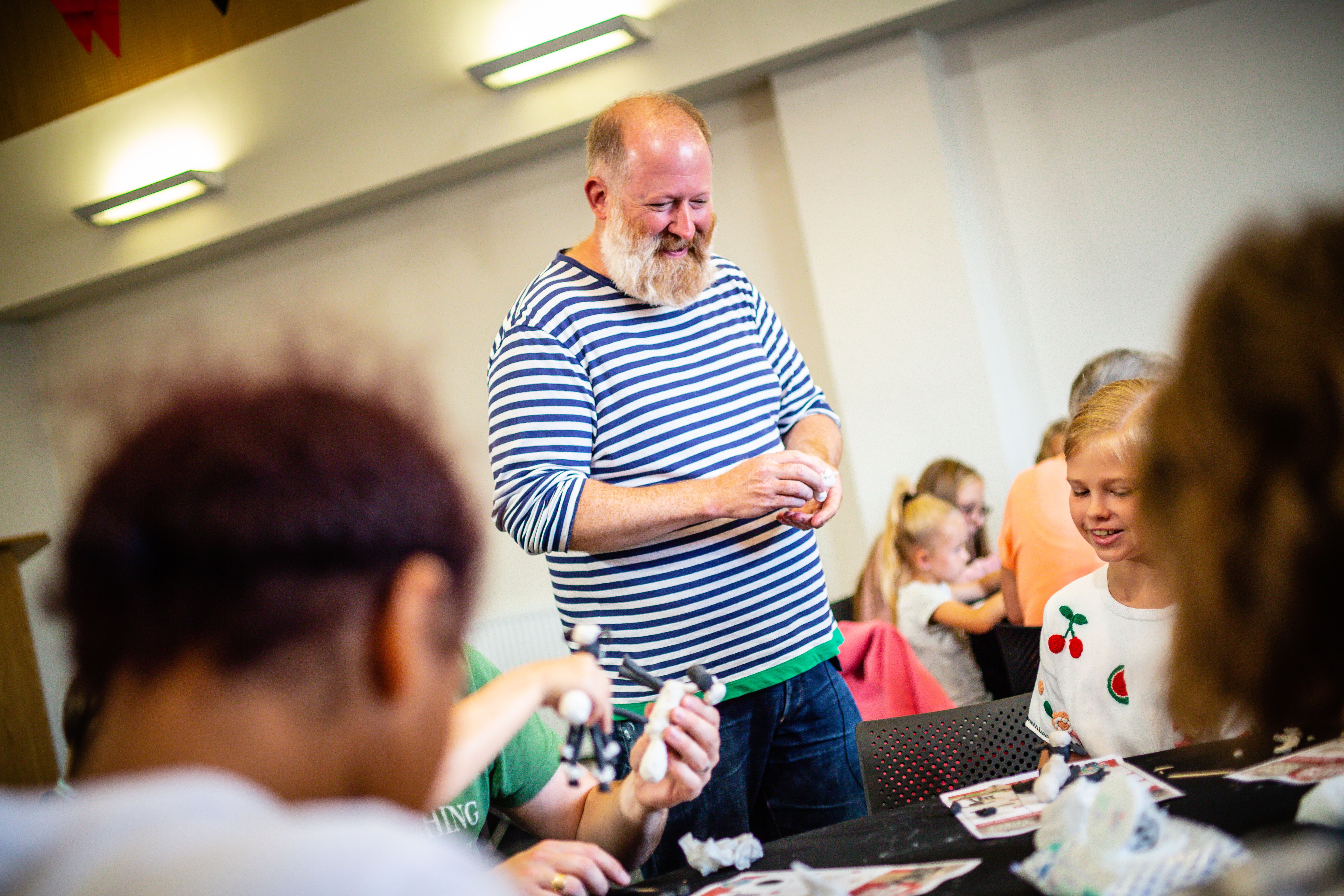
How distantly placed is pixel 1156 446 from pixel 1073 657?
1.05m

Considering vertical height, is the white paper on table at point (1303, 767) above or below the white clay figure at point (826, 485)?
below

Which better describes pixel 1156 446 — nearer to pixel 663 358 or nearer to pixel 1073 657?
pixel 1073 657

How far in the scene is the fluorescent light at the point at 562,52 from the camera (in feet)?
14.6

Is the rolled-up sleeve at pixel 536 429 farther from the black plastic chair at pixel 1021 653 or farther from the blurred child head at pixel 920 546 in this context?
the blurred child head at pixel 920 546

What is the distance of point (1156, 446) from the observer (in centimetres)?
86

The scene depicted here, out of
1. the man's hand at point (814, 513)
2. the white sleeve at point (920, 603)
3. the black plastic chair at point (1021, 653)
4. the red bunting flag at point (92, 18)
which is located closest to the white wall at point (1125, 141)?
the white sleeve at point (920, 603)

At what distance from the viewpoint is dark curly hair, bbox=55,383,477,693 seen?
62cm

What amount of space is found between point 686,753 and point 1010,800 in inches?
16.1

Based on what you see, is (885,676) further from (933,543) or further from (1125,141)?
(1125,141)

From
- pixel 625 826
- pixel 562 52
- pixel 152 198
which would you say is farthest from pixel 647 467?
pixel 152 198

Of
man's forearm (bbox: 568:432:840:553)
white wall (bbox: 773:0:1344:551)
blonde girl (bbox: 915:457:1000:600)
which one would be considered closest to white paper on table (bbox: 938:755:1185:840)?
man's forearm (bbox: 568:432:840:553)

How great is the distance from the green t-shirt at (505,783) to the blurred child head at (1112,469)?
105 centimetres

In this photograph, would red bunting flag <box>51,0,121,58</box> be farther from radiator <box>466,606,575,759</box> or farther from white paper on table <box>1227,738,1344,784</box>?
white paper on table <box>1227,738,1344,784</box>

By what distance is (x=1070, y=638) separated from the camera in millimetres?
1813
